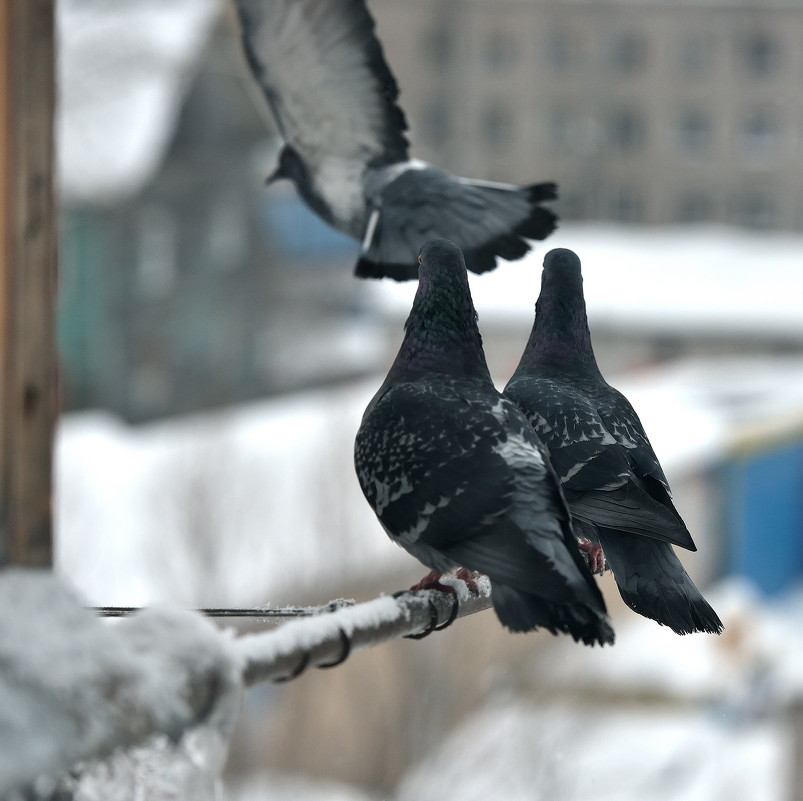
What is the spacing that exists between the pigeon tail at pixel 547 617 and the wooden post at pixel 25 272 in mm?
740

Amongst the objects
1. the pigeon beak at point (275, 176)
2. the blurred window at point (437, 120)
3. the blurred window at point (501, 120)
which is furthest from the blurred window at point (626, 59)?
the pigeon beak at point (275, 176)

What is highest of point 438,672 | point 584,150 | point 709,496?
point 584,150

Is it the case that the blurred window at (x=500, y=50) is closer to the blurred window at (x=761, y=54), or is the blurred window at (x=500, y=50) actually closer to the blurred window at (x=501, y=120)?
the blurred window at (x=501, y=120)

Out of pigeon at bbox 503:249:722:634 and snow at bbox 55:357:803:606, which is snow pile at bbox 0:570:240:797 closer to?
pigeon at bbox 503:249:722:634

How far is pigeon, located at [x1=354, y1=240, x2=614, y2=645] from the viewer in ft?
7.20

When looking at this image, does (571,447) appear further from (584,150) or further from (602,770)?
(584,150)

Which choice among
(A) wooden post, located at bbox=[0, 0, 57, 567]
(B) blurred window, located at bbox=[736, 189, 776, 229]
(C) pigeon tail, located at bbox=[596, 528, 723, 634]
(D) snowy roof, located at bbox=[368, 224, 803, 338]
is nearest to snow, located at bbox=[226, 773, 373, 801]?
(D) snowy roof, located at bbox=[368, 224, 803, 338]

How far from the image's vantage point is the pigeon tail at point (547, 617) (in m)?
2.13

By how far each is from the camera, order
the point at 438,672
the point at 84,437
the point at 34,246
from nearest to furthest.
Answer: the point at 34,246
the point at 438,672
the point at 84,437

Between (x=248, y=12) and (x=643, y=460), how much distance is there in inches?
61.9

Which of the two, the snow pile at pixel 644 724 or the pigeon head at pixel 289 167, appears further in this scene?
the snow pile at pixel 644 724

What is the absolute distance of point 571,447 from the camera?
2.66 meters

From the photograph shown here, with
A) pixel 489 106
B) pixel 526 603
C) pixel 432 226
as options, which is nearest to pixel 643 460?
pixel 526 603

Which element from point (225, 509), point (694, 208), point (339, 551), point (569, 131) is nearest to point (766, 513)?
point (339, 551)
